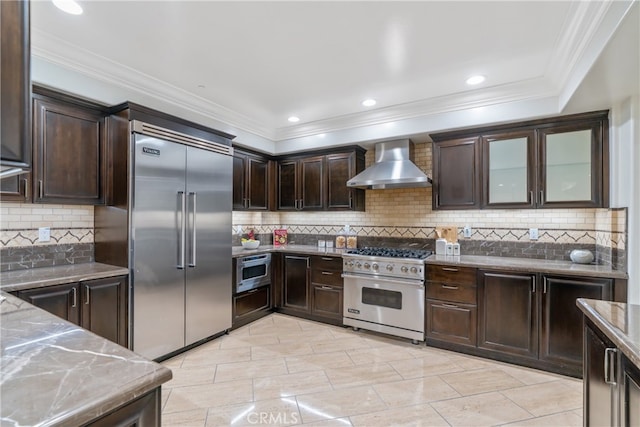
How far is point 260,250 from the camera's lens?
4.33 metres

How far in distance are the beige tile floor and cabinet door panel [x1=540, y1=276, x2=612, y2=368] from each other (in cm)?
22

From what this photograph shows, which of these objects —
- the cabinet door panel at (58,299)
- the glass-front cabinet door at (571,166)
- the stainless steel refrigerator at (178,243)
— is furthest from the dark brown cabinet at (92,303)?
the glass-front cabinet door at (571,166)

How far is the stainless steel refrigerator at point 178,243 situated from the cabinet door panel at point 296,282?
0.94 meters

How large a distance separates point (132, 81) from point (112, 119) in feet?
1.39

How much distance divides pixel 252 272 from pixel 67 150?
7.72 feet

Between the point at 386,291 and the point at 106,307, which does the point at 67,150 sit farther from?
the point at 386,291

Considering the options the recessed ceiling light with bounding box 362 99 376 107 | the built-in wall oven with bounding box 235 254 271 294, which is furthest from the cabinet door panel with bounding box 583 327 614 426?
the built-in wall oven with bounding box 235 254 271 294

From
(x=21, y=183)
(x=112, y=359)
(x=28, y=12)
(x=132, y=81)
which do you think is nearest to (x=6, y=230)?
(x=21, y=183)

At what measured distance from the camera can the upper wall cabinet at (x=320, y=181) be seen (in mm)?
4438

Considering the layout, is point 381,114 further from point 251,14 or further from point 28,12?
point 28,12

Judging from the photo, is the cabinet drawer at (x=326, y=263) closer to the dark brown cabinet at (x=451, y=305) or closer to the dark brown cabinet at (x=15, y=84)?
the dark brown cabinet at (x=451, y=305)

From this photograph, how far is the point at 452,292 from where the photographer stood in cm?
332

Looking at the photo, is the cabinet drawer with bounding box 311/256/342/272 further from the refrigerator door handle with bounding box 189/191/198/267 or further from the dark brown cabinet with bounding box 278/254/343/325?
the refrigerator door handle with bounding box 189/191/198/267

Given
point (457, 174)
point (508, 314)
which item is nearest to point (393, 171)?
point (457, 174)
